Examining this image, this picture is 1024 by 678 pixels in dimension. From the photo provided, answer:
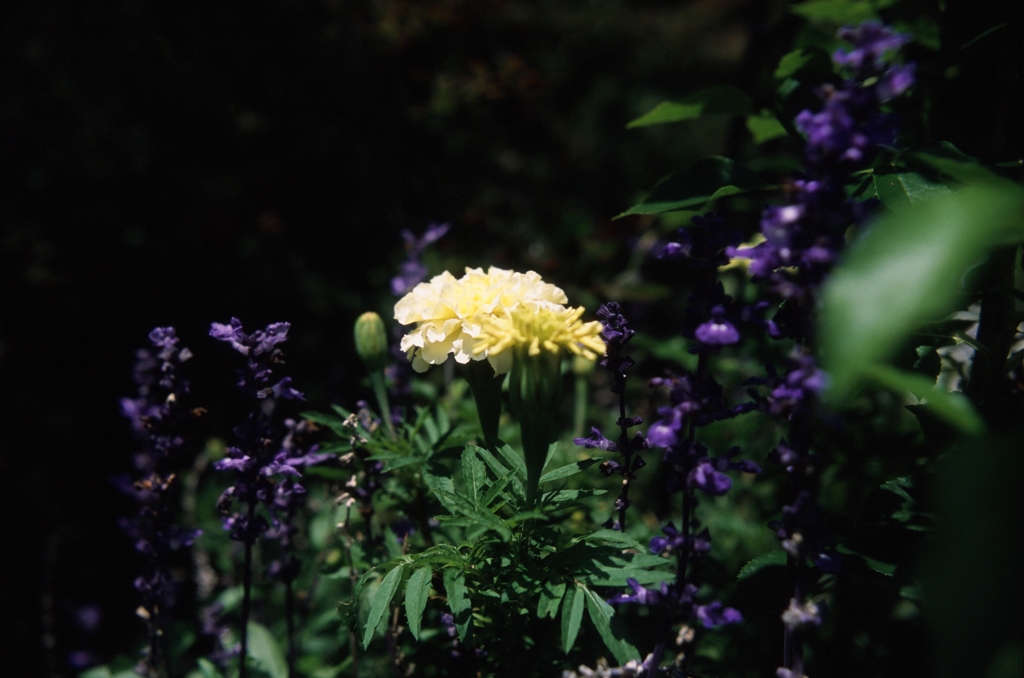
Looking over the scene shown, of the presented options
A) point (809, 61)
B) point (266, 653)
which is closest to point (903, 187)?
point (809, 61)

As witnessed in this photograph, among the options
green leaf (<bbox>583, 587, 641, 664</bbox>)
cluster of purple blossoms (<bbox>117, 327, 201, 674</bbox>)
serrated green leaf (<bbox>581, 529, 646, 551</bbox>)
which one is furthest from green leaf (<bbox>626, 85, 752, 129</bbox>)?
cluster of purple blossoms (<bbox>117, 327, 201, 674</bbox>)

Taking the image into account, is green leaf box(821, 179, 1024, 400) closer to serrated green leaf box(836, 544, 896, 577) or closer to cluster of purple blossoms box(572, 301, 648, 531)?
cluster of purple blossoms box(572, 301, 648, 531)

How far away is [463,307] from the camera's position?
1063mm

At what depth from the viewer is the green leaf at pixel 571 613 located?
90 centimetres

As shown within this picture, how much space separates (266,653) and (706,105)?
167cm

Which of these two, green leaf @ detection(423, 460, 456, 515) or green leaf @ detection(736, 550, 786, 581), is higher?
green leaf @ detection(423, 460, 456, 515)

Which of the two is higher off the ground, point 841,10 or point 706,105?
point 841,10

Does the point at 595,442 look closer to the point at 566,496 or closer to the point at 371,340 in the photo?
the point at 566,496

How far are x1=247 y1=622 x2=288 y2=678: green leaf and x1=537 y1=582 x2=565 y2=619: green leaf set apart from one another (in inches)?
35.7

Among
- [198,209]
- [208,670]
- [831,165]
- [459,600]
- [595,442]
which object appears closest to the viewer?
[831,165]

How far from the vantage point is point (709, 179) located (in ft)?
3.82

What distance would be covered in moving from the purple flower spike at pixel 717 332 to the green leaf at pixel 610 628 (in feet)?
1.40

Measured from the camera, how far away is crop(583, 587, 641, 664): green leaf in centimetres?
93

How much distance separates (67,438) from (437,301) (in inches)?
84.8
